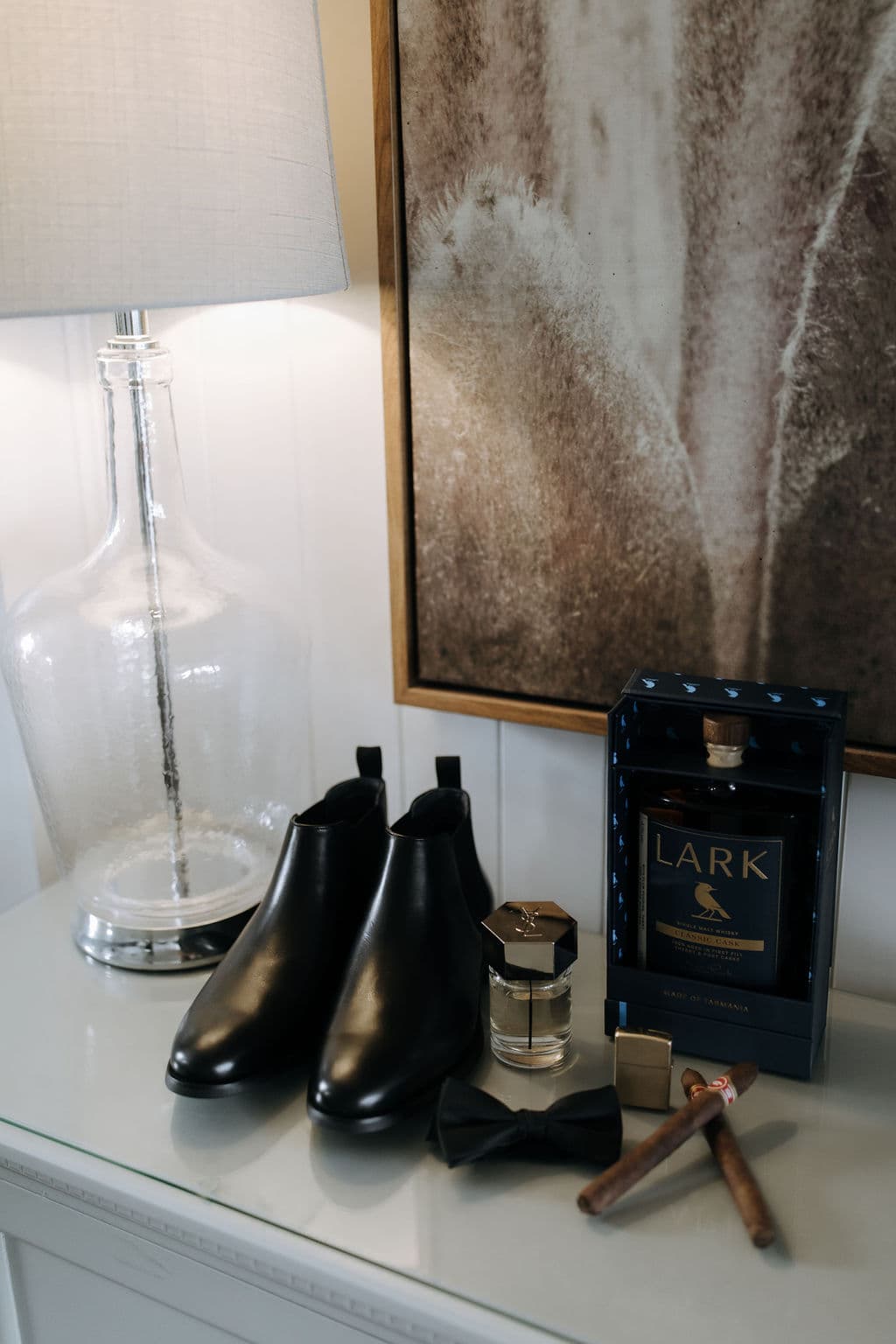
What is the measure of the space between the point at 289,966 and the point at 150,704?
0.24 meters

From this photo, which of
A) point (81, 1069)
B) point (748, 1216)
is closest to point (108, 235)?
point (81, 1069)

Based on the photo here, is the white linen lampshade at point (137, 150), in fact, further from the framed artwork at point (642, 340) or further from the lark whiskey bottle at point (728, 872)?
the lark whiskey bottle at point (728, 872)

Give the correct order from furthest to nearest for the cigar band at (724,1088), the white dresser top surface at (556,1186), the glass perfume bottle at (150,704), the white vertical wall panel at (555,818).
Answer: the white vertical wall panel at (555,818), the glass perfume bottle at (150,704), the cigar band at (724,1088), the white dresser top surface at (556,1186)

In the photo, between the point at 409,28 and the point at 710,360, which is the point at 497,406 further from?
the point at 409,28

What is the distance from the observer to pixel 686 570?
854 millimetres

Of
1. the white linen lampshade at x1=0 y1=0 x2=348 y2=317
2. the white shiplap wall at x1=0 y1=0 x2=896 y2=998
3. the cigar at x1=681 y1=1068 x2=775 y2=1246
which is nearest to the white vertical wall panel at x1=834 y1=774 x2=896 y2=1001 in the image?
the white shiplap wall at x1=0 y1=0 x2=896 y2=998

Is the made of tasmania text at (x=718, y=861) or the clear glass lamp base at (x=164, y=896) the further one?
the clear glass lamp base at (x=164, y=896)

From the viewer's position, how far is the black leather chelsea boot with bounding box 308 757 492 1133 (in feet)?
2.21

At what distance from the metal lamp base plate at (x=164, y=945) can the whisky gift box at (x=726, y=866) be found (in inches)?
12.3

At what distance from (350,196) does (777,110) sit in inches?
14.2

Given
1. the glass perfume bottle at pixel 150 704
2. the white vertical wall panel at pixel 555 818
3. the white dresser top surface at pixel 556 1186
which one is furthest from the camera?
the white vertical wall panel at pixel 555 818

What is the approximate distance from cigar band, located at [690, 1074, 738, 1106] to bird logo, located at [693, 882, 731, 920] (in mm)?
97

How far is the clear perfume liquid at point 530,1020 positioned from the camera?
74 centimetres

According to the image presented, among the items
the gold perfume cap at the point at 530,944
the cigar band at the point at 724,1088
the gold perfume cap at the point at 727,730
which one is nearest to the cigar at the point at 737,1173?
the cigar band at the point at 724,1088
